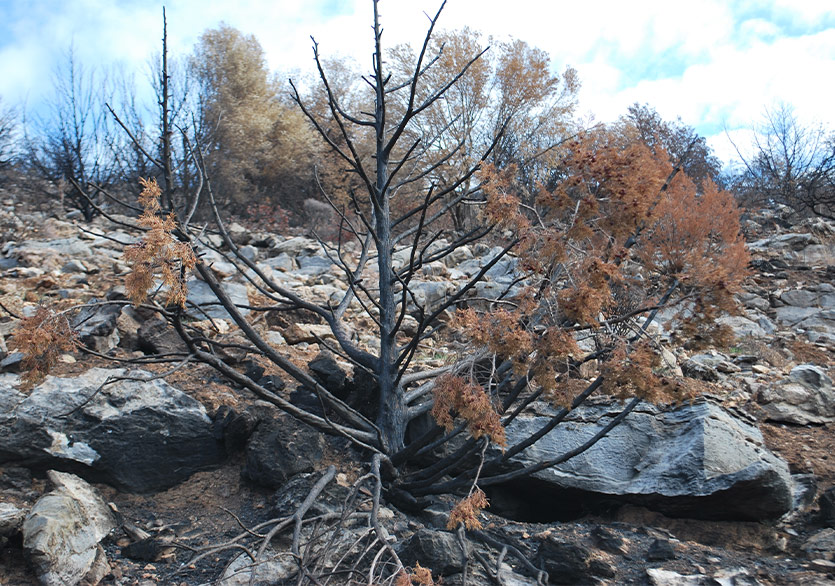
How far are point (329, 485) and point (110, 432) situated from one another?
1.33 m

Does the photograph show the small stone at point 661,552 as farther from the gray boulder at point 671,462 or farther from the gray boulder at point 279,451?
the gray boulder at point 279,451

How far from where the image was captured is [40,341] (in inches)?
91.7

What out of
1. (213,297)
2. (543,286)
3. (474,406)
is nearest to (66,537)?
(474,406)

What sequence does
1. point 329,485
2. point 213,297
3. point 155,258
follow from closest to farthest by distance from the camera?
point 155,258, point 329,485, point 213,297

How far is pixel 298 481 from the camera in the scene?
347 centimetres

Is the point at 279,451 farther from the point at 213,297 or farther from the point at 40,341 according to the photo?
the point at 213,297

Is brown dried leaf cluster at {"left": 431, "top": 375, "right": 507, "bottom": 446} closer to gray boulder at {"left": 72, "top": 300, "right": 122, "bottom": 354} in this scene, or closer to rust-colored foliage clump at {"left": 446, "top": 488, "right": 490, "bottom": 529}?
rust-colored foliage clump at {"left": 446, "top": 488, "right": 490, "bottom": 529}

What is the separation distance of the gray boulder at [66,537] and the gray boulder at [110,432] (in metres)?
0.36

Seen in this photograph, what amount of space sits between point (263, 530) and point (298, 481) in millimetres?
367

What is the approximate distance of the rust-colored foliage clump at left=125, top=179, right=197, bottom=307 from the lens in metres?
2.17

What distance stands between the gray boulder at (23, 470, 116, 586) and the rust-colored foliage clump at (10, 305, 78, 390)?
0.66 meters

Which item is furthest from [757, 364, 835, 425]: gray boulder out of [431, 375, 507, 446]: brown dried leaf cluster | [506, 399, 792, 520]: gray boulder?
[431, 375, 507, 446]: brown dried leaf cluster

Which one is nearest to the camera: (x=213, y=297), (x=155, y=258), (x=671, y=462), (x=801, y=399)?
(x=155, y=258)

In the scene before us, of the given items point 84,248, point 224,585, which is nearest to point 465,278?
point 84,248
